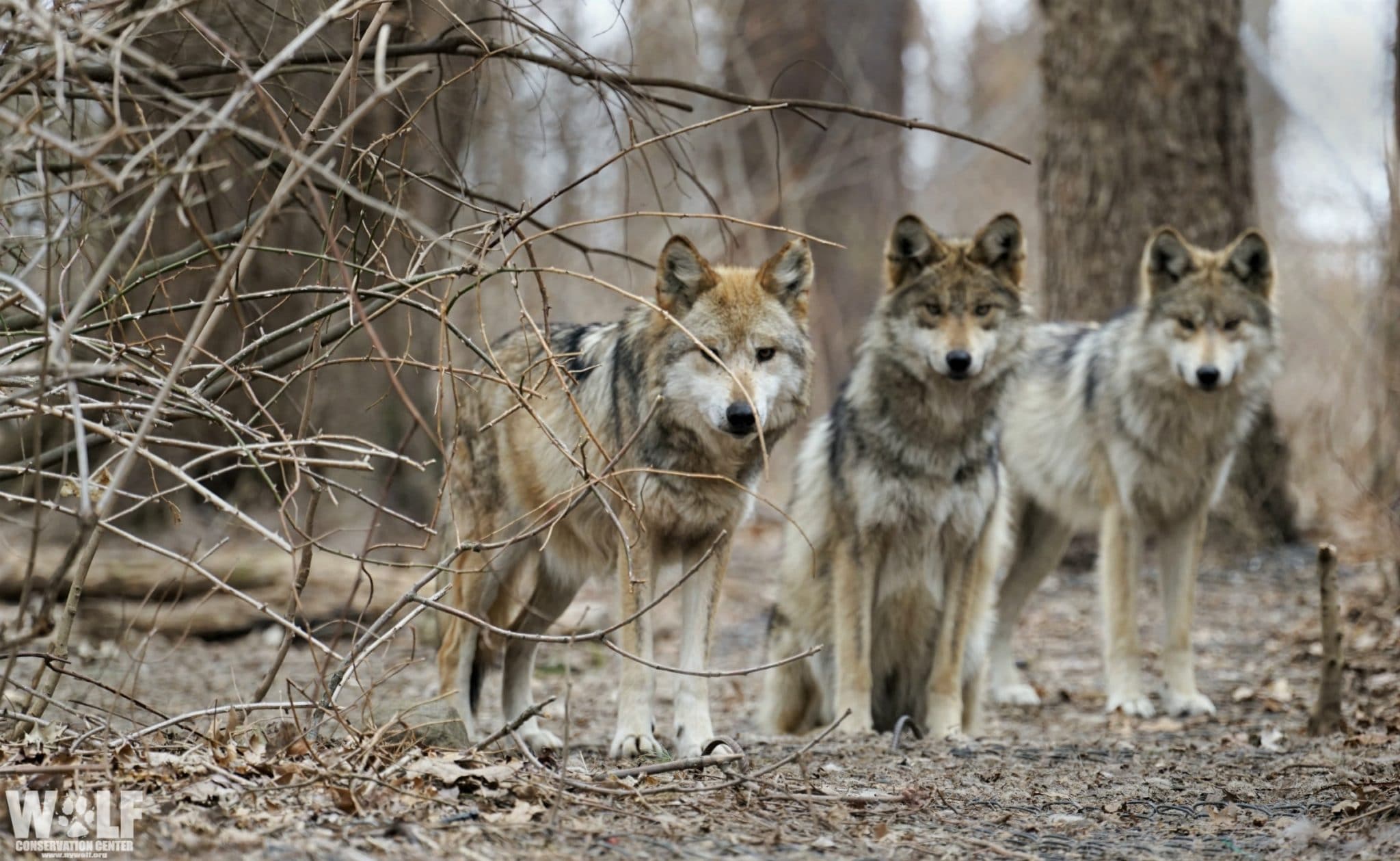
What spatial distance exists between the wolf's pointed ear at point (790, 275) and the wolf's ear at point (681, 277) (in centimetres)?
23

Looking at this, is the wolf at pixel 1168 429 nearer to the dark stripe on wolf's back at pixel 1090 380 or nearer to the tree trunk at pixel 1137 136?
the dark stripe on wolf's back at pixel 1090 380

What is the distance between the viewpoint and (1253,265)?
735cm

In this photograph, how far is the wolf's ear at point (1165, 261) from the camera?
7.36 m

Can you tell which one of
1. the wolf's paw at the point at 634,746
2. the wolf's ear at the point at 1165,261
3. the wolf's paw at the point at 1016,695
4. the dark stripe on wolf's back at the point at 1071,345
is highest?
the wolf's ear at the point at 1165,261

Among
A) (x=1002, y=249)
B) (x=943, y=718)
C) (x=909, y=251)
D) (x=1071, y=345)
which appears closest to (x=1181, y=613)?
(x=943, y=718)

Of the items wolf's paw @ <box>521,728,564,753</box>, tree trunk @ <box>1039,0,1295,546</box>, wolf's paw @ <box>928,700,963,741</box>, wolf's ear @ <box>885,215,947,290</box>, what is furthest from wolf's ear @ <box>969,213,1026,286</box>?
tree trunk @ <box>1039,0,1295,546</box>

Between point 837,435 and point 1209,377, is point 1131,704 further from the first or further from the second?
point 837,435

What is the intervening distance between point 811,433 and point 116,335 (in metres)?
3.72

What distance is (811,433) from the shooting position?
720 cm

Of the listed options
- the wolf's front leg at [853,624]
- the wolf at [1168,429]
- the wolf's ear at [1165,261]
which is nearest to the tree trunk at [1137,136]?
the wolf at [1168,429]

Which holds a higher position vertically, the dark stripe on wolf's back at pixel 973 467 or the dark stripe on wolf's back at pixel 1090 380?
the dark stripe on wolf's back at pixel 1090 380

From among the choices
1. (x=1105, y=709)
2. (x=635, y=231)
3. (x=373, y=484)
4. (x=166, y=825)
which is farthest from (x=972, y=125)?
(x=166, y=825)

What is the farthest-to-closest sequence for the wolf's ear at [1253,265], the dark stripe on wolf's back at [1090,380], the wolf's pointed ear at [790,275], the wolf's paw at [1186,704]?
the dark stripe on wolf's back at [1090,380]
the wolf's ear at [1253,265]
the wolf's paw at [1186,704]
the wolf's pointed ear at [790,275]

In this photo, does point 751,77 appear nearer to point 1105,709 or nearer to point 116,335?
point 1105,709
